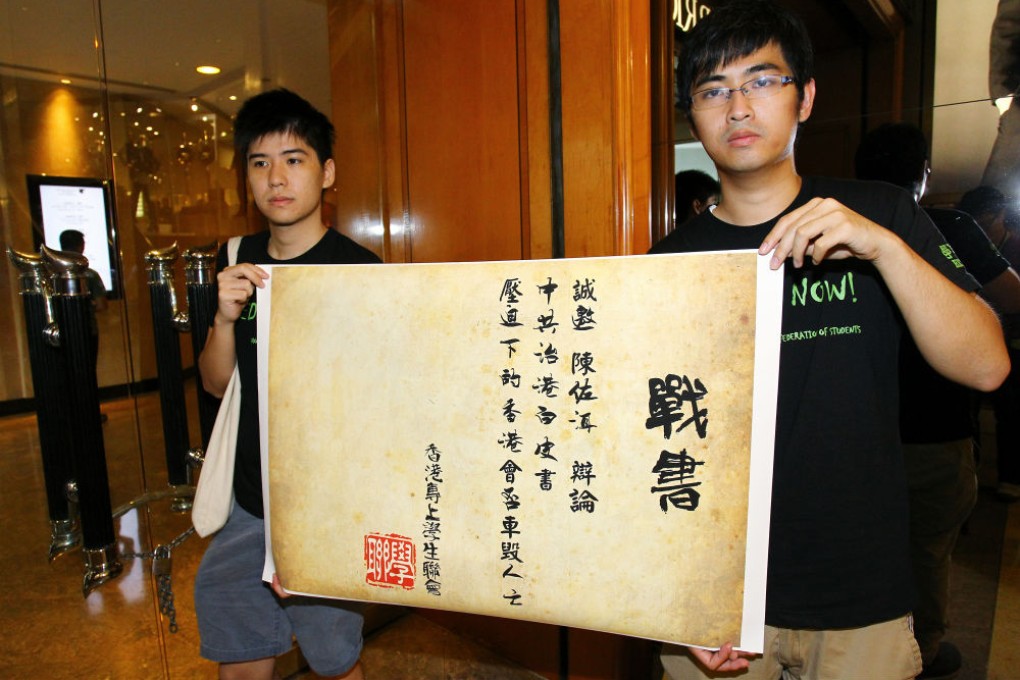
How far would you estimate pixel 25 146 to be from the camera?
135 cm

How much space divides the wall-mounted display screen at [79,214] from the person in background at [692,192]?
1372mm

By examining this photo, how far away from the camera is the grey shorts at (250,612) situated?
1.28 m

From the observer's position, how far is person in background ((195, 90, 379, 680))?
1.25 meters

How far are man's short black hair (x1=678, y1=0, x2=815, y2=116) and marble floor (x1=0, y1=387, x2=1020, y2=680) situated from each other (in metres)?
0.91

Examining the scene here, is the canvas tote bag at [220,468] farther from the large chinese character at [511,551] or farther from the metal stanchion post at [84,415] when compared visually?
the large chinese character at [511,551]

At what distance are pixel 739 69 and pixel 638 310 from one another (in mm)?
409

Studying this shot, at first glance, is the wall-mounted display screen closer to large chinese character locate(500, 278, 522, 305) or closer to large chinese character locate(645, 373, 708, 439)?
large chinese character locate(500, 278, 522, 305)

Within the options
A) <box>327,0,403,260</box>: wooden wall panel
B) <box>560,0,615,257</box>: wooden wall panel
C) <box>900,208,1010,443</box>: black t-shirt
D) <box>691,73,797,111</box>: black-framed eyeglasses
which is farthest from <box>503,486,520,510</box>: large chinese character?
<box>327,0,403,260</box>: wooden wall panel

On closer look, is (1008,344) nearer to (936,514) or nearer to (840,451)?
(936,514)

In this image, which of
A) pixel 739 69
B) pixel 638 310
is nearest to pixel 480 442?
pixel 638 310

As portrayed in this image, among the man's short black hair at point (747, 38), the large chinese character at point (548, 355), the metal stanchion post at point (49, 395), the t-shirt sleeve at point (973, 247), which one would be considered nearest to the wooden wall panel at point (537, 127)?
the man's short black hair at point (747, 38)

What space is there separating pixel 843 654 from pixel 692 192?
3.66ft

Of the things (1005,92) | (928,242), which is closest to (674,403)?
(928,242)

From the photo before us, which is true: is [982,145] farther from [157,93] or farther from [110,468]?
[110,468]
